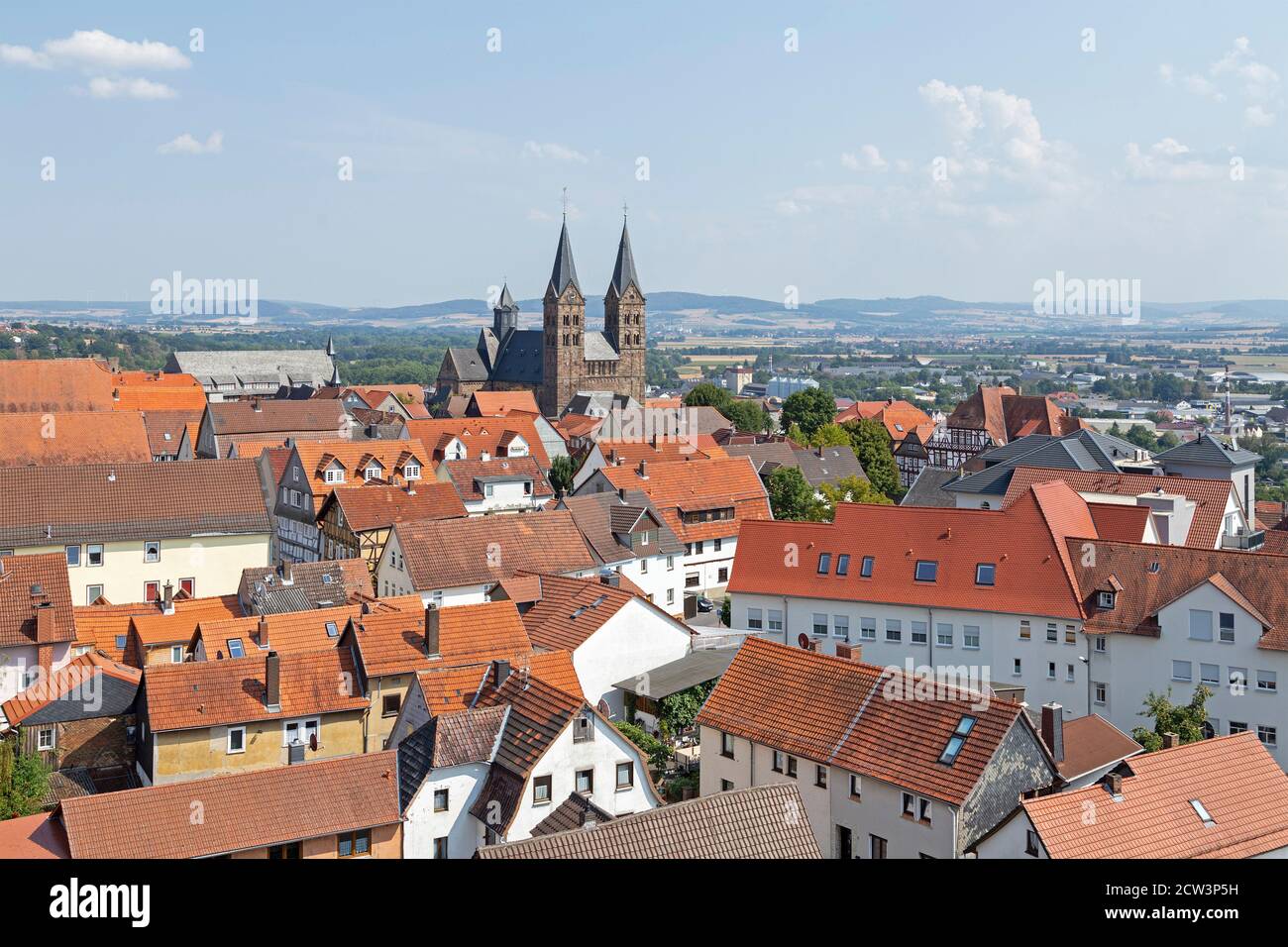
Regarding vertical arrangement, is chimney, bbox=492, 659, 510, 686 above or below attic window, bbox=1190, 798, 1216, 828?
above

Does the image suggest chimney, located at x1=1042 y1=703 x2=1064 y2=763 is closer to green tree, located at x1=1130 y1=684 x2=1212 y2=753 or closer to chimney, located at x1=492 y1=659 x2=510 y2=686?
green tree, located at x1=1130 y1=684 x2=1212 y2=753

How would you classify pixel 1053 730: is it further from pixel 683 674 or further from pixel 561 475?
pixel 561 475

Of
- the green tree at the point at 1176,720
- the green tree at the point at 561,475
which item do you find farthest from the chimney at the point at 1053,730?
the green tree at the point at 561,475

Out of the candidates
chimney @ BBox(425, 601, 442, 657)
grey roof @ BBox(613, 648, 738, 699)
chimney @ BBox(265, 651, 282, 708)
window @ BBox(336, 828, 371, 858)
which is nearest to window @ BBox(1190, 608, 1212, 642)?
grey roof @ BBox(613, 648, 738, 699)

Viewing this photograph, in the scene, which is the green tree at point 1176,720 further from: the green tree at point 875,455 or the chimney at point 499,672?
the green tree at point 875,455

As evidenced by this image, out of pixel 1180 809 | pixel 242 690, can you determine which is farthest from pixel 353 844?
pixel 1180 809
